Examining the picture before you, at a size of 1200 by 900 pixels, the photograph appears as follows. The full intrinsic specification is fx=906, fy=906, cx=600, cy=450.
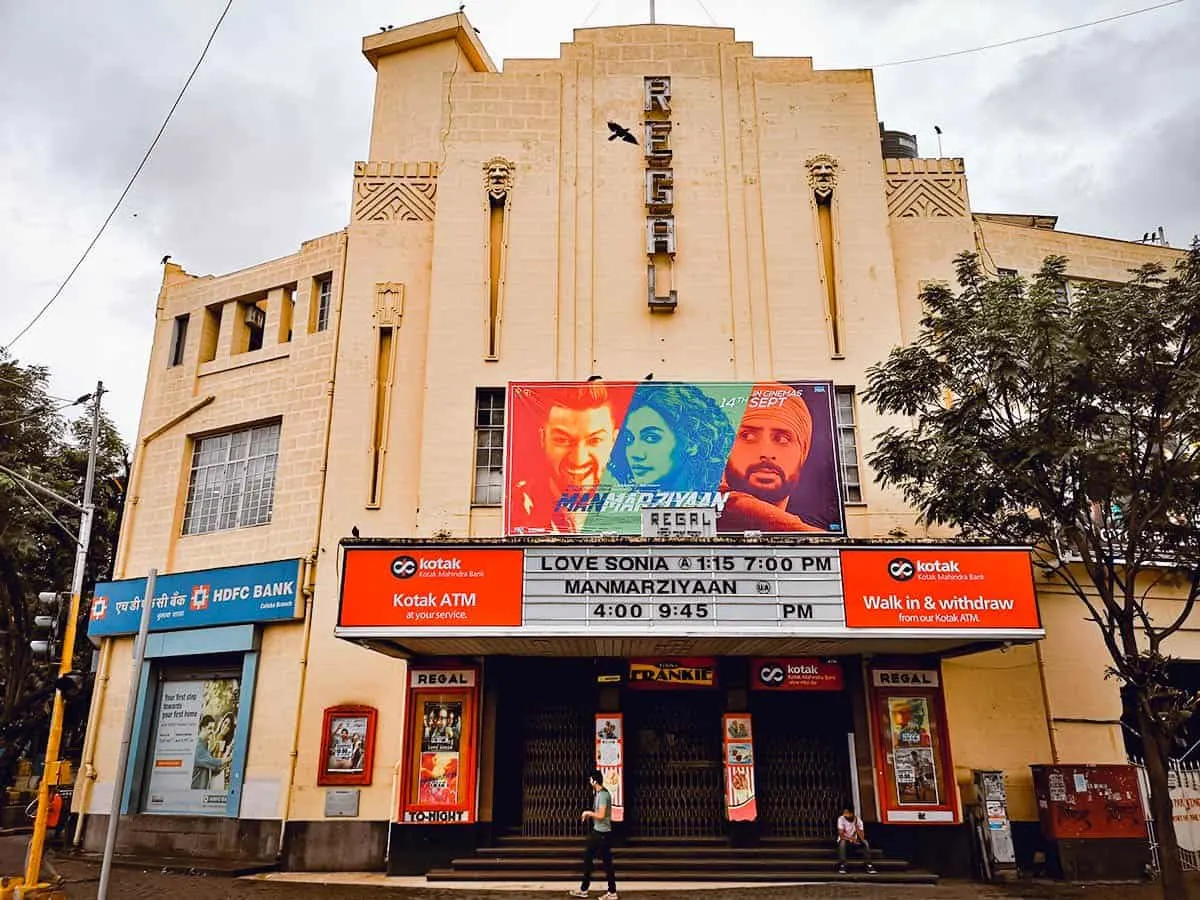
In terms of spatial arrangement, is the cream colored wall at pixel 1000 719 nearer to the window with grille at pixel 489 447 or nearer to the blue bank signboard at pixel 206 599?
the window with grille at pixel 489 447

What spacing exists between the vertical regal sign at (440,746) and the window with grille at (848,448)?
7932mm

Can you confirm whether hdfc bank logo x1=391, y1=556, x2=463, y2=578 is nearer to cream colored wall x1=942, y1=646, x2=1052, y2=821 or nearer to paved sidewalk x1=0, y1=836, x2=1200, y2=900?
paved sidewalk x1=0, y1=836, x2=1200, y2=900

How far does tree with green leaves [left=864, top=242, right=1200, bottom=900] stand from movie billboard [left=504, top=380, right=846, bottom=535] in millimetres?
3124

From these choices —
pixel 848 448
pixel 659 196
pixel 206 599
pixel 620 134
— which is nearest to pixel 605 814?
pixel 848 448

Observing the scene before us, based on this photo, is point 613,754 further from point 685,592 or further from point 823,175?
point 823,175

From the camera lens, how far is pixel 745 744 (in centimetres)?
1611

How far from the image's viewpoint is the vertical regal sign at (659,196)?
62.3ft

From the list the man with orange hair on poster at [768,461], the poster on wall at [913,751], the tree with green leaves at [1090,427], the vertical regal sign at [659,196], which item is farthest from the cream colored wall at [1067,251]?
the poster on wall at [913,751]

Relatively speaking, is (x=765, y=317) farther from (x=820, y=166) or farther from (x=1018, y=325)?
(x=1018, y=325)

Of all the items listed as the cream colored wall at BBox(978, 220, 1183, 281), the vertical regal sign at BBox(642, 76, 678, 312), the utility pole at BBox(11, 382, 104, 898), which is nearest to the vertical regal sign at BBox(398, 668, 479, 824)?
the utility pole at BBox(11, 382, 104, 898)

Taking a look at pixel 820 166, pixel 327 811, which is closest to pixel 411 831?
pixel 327 811

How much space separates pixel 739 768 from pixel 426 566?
660 cm

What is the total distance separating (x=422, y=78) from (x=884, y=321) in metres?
13.2

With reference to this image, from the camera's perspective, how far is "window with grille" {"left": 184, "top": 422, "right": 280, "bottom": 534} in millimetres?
19859
